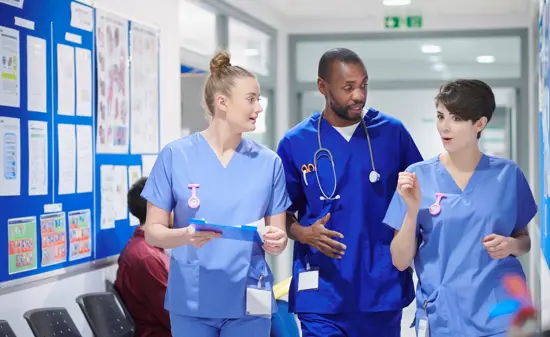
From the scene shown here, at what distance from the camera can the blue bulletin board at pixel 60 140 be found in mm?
3709

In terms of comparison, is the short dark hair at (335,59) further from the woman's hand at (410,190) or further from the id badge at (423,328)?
the id badge at (423,328)

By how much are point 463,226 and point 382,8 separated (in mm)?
5813

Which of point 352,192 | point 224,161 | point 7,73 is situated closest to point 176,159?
point 224,161

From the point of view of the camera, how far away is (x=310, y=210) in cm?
287

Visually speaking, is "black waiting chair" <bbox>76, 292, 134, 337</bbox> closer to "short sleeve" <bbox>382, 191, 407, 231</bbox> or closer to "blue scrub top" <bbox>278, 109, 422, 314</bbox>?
"blue scrub top" <bbox>278, 109, 422, 314</bbox>

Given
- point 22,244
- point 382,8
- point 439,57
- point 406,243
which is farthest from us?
point 439,57

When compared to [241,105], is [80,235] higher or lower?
lower

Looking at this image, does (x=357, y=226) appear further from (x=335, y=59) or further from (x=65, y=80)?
(x=65, y=80)

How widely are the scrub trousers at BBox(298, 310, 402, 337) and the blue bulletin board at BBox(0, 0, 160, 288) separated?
5.08 ft

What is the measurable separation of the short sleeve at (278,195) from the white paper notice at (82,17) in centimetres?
209

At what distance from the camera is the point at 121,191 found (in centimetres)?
479

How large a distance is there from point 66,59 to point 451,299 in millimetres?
2549

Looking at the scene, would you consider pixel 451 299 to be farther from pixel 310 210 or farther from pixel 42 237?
pixel 42 237

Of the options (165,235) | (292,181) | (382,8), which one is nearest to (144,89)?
(292,181)
